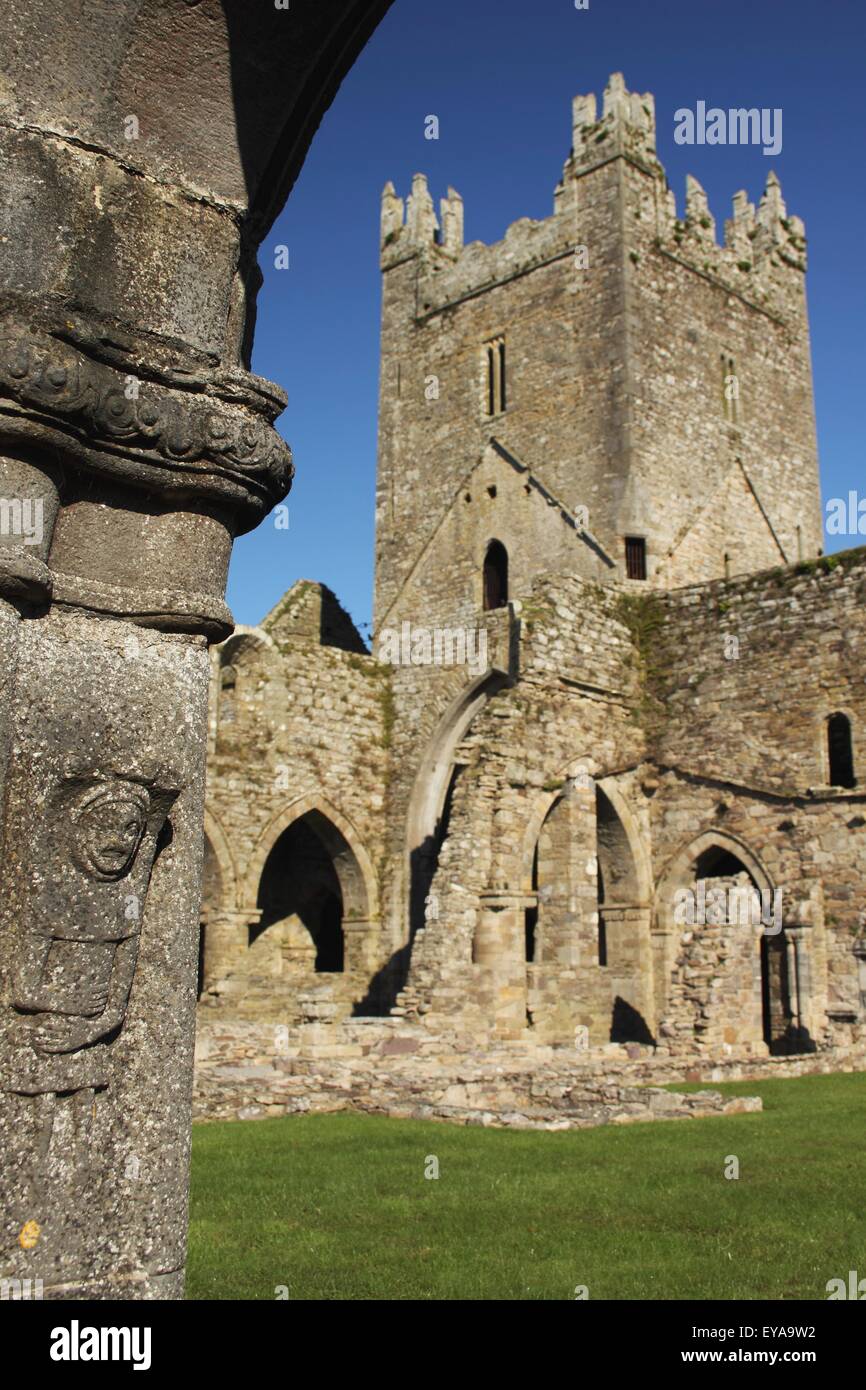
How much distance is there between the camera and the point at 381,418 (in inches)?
1056

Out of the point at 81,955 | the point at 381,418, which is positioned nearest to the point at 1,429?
the point at 81,955

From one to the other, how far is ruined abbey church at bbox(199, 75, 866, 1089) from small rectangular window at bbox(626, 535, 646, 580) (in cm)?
3

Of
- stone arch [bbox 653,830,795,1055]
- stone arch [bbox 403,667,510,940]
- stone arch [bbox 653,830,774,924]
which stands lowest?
stone arch [bbox 653,830,795,1055]

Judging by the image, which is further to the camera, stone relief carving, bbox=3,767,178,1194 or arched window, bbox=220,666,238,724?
arched window, bbox=220,666,238,724

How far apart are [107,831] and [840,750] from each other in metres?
15.7

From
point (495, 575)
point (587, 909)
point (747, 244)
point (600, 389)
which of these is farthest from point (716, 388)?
point (587, 909)

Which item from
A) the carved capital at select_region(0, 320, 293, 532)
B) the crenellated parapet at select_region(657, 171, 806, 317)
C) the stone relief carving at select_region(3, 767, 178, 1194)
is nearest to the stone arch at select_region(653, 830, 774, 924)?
the crenellated parapet at select_region(657, 171, 806, 317)

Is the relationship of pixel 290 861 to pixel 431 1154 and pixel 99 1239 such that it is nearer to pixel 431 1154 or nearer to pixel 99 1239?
pixel 431 1154

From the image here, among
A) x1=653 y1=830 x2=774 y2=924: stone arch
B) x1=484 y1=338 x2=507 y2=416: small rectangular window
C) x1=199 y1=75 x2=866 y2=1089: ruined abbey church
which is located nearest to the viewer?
x1=199 y1=75 x2=866 y2=1089: ruined abbey church

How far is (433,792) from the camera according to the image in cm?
2047

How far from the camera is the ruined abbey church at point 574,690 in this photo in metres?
15.8

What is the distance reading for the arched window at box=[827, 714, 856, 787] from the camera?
55.3 feet

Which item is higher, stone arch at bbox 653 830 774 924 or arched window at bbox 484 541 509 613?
arched window at bbox 484 541 509 613

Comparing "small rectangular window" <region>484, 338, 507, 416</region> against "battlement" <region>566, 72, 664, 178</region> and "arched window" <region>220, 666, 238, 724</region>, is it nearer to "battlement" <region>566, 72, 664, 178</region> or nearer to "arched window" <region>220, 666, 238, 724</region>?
"battlement" <region>566, 72, 664, 178</region>
